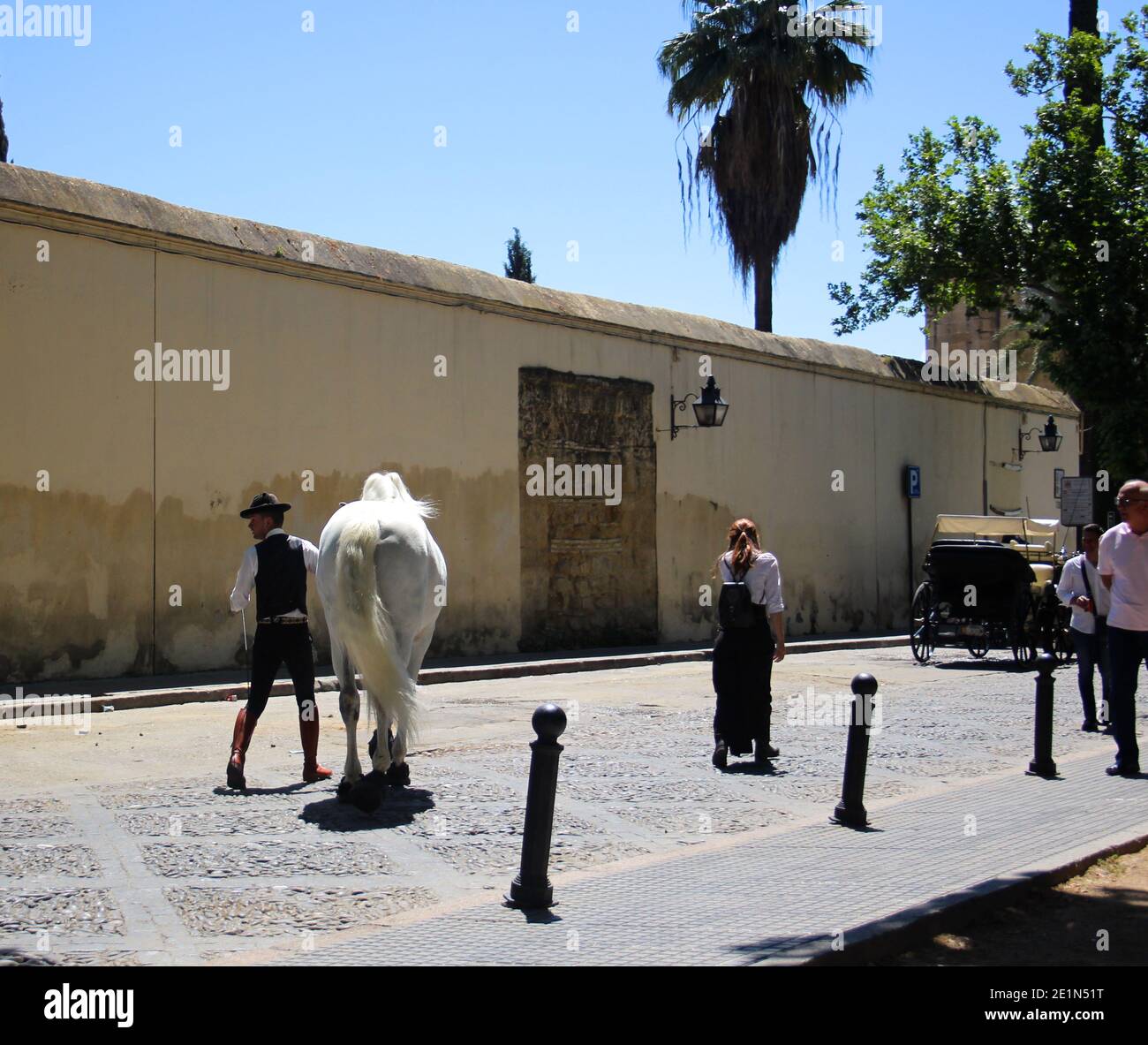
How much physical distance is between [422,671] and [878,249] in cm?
1380

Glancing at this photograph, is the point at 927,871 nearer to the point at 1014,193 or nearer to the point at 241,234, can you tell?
the point at 241,234

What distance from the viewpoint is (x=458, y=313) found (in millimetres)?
18062

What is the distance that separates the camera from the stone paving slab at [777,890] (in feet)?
15.2

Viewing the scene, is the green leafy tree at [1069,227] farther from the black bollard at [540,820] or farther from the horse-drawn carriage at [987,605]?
the black bollard at [540,820]

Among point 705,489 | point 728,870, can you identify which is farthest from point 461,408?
point 728,870

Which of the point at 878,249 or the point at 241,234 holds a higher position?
the point at 878,249

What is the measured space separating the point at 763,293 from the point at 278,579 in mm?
21717

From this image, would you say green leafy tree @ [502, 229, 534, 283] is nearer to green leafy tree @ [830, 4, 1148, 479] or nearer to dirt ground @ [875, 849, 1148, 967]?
green leafy tree @ [830, 4, 1148, 479]

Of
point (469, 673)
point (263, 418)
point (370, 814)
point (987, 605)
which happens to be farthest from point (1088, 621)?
point (263, 418)

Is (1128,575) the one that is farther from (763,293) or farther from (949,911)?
(763,293)

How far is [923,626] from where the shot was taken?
58.7 ft

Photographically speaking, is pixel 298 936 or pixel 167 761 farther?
pixel 167 761

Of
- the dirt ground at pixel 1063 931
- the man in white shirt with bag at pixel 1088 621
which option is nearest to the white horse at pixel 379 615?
the dirt ground at pixel 1063 931

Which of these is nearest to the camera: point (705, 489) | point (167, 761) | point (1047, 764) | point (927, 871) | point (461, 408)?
point (927, 871)
